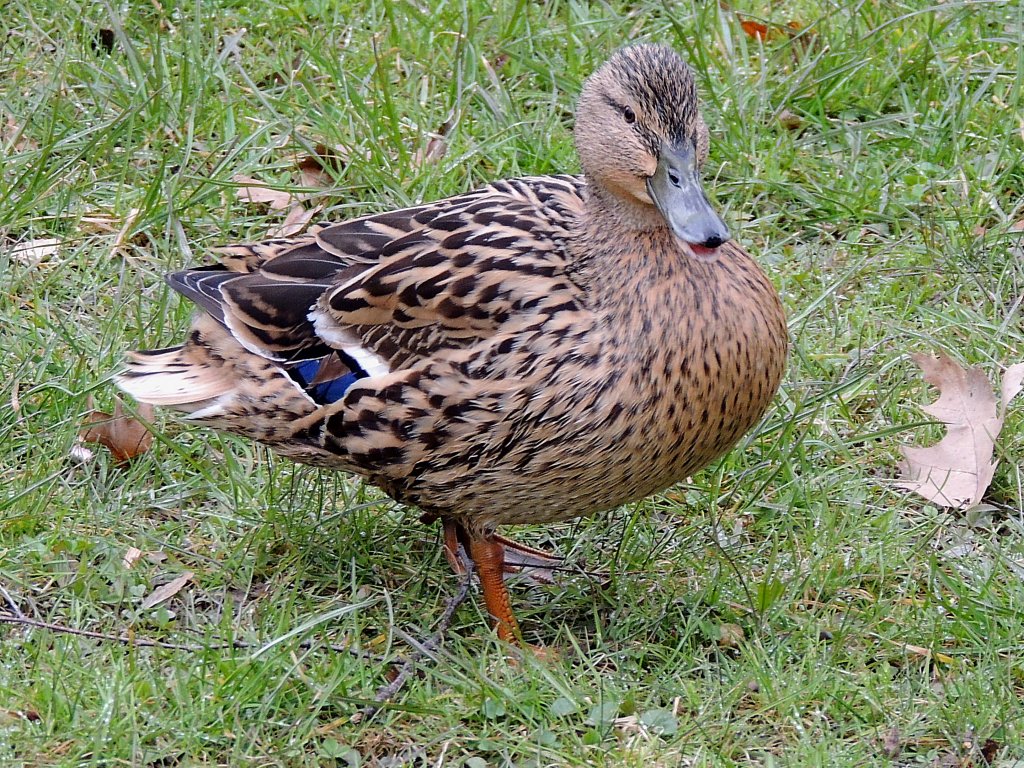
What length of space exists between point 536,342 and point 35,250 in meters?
2.36

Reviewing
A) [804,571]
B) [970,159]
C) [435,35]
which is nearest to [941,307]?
[970,159]

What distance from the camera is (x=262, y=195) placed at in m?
5.54

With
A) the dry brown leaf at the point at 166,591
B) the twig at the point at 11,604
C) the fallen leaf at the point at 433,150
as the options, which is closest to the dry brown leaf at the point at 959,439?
the fallen leaf at the point at 433,150

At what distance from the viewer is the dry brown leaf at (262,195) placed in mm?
5504

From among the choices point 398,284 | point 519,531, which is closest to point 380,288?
point 398,284

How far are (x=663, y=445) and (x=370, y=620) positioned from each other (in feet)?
3.18

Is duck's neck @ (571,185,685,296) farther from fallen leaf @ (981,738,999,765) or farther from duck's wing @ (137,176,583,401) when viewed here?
fallen leaf @ (981,738,999,765)

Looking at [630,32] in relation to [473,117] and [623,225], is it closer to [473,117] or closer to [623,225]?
[473,117]

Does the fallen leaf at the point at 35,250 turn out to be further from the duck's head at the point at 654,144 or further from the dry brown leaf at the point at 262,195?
the duck's head at the point at 654,144

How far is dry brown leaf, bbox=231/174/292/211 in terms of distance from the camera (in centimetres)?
550

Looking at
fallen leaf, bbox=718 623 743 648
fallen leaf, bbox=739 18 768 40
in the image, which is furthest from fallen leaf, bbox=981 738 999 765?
fallen leaf, bbox=739 18 768 40

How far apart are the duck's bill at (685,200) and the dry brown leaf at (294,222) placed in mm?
1987

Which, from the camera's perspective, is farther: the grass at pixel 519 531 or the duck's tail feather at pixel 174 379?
the duck's tail feather at pixel 174 379

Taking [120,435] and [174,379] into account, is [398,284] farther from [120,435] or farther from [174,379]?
[120,435]
